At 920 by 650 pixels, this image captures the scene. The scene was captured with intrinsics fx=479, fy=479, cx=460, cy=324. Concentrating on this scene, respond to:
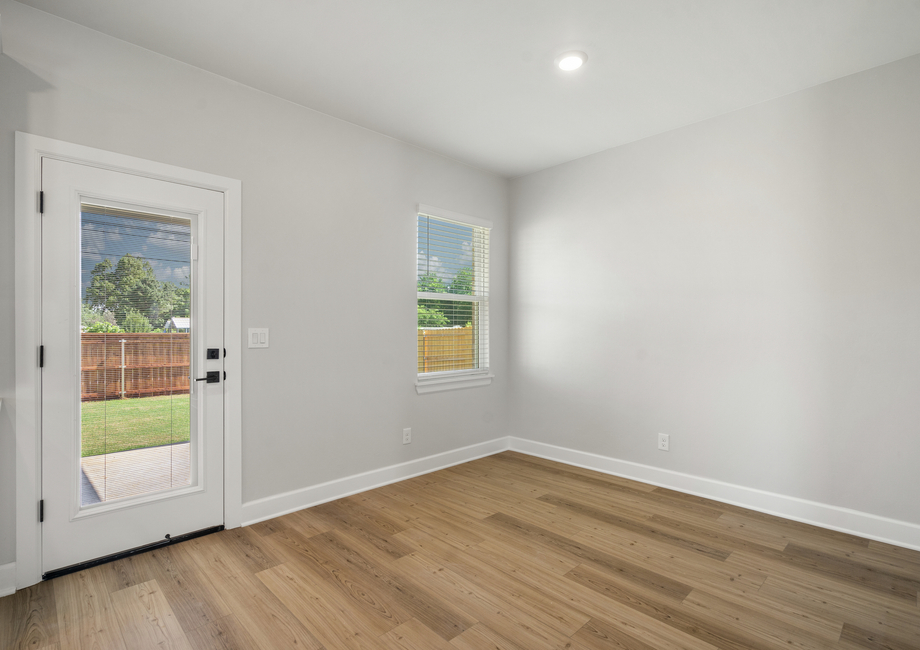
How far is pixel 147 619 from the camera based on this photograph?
6.41 feet

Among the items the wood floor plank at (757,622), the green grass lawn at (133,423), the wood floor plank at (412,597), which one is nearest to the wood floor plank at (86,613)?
the green grass lawn at (133,423)

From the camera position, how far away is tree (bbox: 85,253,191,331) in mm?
2408

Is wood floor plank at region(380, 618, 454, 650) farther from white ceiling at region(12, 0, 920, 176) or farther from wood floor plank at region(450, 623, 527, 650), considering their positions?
white ceiling at region(12, 0, 920, 176)

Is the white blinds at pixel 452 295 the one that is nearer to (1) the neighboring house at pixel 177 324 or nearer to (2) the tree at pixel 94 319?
(1) the neighboring house at pixel 177 324

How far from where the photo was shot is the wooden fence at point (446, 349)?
4020 millimetres

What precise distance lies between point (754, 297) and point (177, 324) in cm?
357

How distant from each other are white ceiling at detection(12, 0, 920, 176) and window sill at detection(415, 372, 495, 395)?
1998 mm

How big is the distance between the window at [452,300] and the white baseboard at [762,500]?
43.8 inches

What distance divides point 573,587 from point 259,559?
5.17ft

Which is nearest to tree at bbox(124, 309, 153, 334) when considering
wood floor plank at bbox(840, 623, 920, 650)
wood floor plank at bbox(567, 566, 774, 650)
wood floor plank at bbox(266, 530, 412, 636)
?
wood floor plank at bbox(266, 530, 412, 636)

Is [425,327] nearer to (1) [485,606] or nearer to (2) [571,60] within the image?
(2) [571,60]

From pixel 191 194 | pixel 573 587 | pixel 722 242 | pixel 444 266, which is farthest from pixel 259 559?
pixel 722 242

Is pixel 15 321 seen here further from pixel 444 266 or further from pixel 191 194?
pixel 444 266

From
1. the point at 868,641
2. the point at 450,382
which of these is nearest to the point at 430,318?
the point at 450,382
